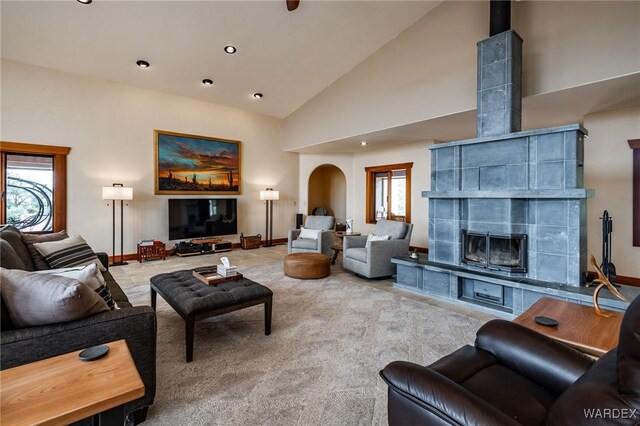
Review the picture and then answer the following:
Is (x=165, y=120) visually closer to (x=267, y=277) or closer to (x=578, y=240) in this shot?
(x=267, y=277)

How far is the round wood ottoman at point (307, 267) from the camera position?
15.7 ft

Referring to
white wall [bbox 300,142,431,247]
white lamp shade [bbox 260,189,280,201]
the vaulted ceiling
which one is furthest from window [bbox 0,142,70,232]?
white wall [bbox 300,142,431,247]

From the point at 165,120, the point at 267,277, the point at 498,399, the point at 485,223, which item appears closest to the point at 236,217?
the point at 165,120

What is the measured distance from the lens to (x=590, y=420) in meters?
0.84

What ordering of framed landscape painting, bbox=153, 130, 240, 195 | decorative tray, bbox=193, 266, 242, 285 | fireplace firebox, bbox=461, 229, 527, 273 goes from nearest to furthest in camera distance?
1. decorative tray, bbox=193, 266, 242, 285
2. fireplace firebox, bbox=461, 229, 527, 273
3. framed landscape painting, bbox=153, 130, 240, 195

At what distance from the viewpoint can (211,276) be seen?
3.09 m

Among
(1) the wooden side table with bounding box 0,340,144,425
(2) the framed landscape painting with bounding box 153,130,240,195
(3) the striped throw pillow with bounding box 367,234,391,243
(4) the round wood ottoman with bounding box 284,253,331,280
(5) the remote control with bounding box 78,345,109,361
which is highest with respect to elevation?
(2) the framed landscape painting with bounding box 153,130,240,195

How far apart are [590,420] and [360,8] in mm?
5406

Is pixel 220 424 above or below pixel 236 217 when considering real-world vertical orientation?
below

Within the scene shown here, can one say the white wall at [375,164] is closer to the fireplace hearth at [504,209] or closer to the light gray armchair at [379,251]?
the light gray armchair at [379,251]

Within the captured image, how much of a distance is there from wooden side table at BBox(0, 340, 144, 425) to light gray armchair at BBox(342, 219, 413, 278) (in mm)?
3883

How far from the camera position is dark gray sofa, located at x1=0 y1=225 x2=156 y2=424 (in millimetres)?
1397

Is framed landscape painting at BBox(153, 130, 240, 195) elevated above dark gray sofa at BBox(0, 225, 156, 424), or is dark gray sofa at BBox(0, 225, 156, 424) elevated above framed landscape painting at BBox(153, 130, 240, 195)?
framed landscape painting at BBox(153, 130, 240, 195)

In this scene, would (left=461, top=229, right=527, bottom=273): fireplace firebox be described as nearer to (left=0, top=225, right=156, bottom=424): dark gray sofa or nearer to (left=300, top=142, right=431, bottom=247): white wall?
(left=300, top=142, right=431, bottom=247): white wall
